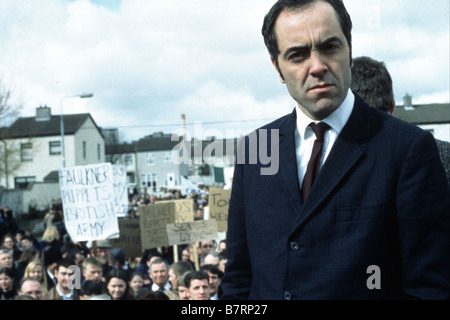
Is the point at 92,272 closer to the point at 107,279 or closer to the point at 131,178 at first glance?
the point at 107,279

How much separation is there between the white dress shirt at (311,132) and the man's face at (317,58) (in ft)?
0.10

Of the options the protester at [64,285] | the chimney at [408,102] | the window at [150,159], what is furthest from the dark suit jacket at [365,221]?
the window at [150,159]

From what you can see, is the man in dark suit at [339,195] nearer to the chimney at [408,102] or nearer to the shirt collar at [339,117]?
the shirt collar at [339,117]

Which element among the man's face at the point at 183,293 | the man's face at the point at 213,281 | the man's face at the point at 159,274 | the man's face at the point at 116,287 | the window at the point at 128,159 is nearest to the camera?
the man's face at the point at 183,293

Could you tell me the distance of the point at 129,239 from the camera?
10.1 m

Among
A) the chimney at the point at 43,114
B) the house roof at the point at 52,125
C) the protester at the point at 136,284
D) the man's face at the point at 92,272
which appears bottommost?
the protester at the point at 136,284

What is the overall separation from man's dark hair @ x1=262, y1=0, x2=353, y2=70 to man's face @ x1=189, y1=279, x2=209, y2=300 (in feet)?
14.1

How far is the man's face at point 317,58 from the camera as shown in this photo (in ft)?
5.13

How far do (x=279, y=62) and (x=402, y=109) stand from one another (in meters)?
51.1

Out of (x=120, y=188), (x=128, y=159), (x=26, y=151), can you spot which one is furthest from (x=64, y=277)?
(x=128, y=159)

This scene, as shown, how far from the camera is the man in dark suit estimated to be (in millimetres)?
1500

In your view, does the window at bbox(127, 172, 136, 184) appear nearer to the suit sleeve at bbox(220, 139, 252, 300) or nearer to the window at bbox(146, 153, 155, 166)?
the window at bbox(146, 153, 155, 166)
